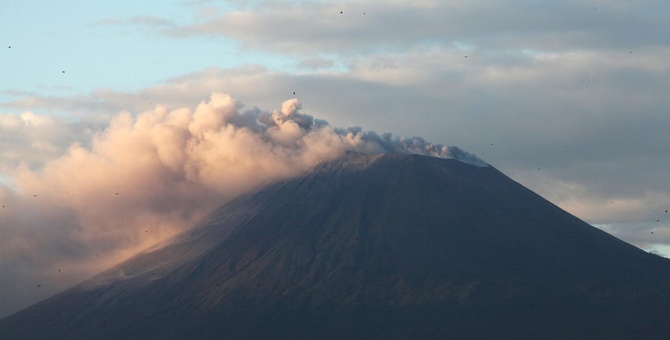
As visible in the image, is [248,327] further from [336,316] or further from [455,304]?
[455,304]

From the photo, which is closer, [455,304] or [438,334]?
[438,334]

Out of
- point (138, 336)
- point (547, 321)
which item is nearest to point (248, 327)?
point (138, 336)

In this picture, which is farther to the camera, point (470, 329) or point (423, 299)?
point (423, 299)

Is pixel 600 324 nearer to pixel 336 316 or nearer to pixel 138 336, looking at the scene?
pixel 336 316

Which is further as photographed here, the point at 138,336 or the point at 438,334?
the point at 138,336

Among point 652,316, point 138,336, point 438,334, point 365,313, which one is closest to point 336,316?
point 365,313

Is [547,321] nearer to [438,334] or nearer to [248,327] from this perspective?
[438,334]

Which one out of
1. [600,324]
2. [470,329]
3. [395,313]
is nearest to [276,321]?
A: [395,313]
